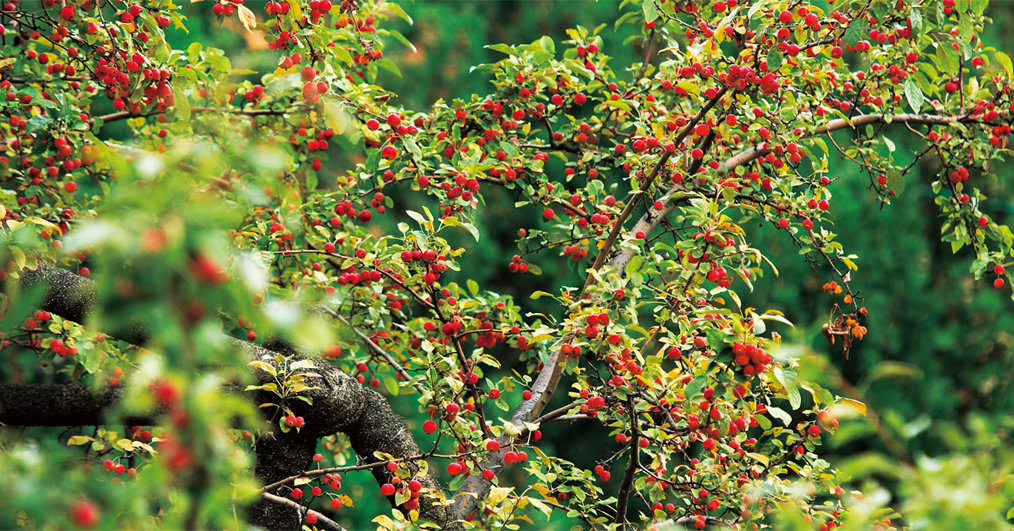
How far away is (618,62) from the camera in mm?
5574

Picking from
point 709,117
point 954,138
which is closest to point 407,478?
point 709,117

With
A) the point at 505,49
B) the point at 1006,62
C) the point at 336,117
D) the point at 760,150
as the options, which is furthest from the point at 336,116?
the point at 1006,62

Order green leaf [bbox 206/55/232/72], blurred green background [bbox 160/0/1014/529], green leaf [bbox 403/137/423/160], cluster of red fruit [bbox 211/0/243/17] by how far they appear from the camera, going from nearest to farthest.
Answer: cluster of red fruit [bbox 211/0/243/17], green leaf [bbox 403/137/423/160], green leaf [bbox 206/55/232/72], blurred green background [bbox 160/0/1014/529]

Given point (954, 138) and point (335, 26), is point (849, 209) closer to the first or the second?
point (954, 138)

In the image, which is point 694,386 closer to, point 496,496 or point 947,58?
point 496,496

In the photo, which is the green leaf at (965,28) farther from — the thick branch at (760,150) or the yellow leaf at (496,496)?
the yellow leaf at (496,496)

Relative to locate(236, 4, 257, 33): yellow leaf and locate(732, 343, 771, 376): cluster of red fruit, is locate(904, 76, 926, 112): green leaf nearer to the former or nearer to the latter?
locate(732, 343, 771, 376): cluster of red fruit

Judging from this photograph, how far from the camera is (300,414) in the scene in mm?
1689

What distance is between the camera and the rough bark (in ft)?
5.40

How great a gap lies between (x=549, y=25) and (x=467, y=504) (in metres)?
5.18

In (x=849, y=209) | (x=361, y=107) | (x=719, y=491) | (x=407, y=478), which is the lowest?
(x=849, y=209)

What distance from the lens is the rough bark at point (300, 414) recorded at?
64.7 inches

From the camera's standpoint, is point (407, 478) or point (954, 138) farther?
point (954, 138)

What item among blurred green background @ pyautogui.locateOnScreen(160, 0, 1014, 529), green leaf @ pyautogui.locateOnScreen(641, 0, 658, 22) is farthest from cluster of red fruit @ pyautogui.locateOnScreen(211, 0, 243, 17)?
blurred green background @ pyautogui.locateOnScreen(160, 0, 1014, 529)
